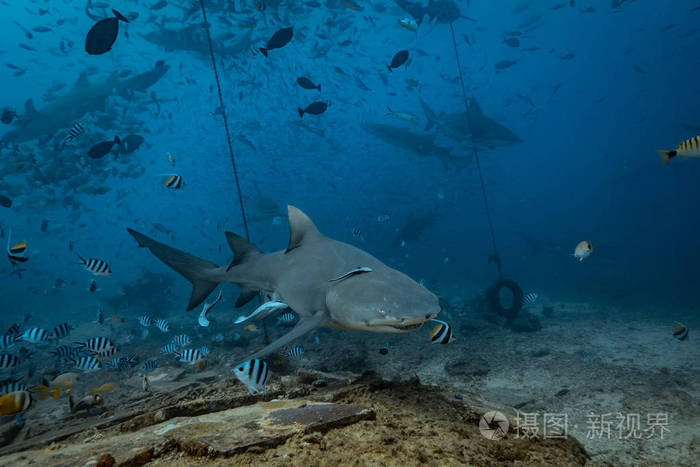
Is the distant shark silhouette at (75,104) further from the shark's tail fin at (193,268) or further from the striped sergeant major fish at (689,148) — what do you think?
the striped sergeant major fish at (689,148)

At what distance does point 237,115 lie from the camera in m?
41.1

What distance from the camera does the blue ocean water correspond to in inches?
924

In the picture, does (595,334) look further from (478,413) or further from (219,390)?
(219,390)

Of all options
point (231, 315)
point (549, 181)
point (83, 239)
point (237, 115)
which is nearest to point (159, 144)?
point (237, 115)

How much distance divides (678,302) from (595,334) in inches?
660

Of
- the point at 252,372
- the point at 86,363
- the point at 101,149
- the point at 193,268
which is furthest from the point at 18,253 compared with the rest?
the point at 252,372

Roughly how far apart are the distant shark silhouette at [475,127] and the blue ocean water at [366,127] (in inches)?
9.5

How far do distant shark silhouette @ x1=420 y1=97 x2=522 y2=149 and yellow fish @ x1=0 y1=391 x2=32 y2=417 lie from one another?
24.5 meters

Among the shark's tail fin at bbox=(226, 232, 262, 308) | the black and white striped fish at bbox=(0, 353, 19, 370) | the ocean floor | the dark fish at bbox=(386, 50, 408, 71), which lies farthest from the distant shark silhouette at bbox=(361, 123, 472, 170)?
the black and white striped fish at bbox=(0, 353, 19, 370)

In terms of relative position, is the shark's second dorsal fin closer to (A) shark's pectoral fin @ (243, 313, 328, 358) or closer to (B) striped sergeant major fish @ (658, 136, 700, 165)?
(A) shark's pectoral fin @ (243, 313, 328, 358)

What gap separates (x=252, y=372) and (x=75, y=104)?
Answer: 101ft

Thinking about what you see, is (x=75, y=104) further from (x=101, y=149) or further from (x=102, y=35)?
(x=102, y=35)

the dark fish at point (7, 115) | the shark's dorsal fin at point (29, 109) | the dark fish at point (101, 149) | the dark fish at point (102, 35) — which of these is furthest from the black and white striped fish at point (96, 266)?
the shark's dorsal fin at point (29, 109)

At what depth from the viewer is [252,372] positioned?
3.01 metres
